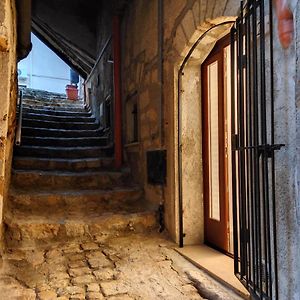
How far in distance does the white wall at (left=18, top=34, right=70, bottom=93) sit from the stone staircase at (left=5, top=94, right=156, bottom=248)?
640cm

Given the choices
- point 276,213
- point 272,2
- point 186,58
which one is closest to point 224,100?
point 186,58

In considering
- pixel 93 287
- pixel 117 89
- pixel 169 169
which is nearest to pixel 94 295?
pixel 93 287

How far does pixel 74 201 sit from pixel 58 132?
7.07 ft

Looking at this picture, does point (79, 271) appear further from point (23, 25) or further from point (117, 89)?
point (117, 89)

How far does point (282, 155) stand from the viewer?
138 centimetres

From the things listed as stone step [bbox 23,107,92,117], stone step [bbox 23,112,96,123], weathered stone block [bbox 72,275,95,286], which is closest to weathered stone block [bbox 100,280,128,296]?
weathered stone block [bbox 72,275,95,286]

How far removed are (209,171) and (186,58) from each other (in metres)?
1.00

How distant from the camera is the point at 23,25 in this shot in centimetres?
313

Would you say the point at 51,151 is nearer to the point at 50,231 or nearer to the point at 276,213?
the point at 50,231

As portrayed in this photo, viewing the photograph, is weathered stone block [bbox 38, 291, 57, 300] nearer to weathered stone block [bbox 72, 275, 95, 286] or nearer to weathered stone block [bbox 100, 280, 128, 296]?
weathered stone block [bbox 72, 275, 95, 286]

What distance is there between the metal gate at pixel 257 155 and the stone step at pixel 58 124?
4.20m

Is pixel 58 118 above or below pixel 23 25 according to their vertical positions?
below

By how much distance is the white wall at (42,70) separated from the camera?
36.0 ft

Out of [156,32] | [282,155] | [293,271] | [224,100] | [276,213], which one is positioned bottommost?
[293,271]
